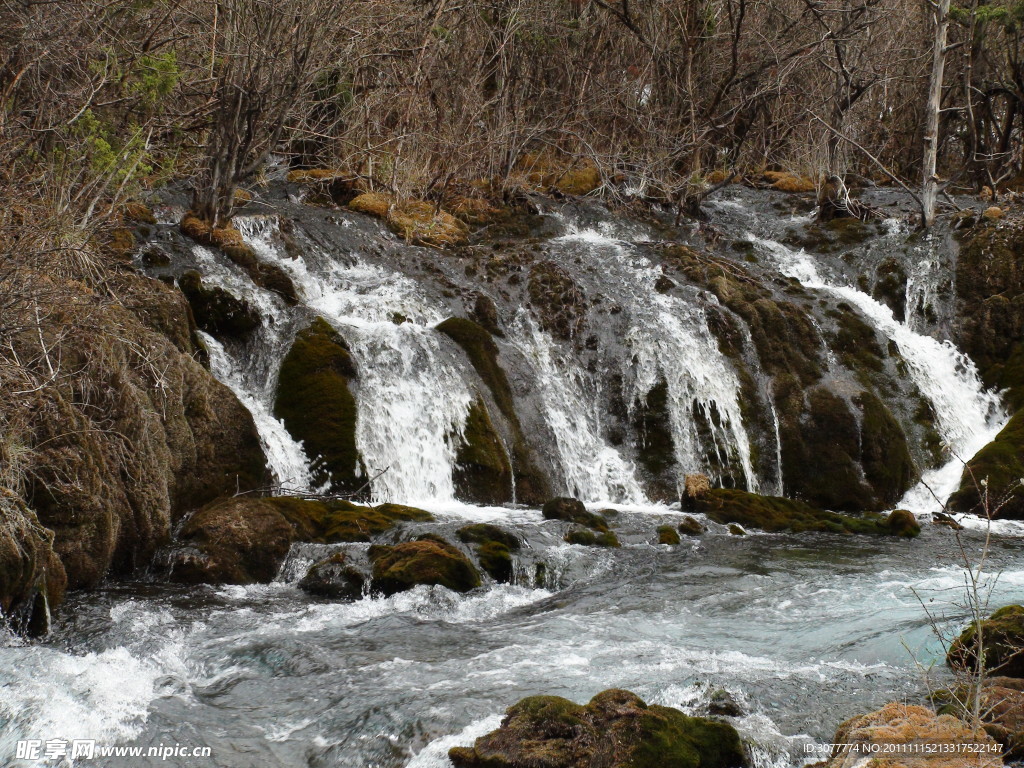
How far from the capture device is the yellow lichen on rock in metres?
23.7

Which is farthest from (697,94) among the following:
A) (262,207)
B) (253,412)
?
(253,412)

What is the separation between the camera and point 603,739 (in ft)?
15.9

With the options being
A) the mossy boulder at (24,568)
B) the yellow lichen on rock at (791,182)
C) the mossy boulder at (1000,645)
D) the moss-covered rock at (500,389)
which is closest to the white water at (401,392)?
the moss-covered rock at (500,389)

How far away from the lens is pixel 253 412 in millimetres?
11508

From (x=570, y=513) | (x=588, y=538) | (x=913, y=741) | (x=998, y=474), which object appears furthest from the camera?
(x=998, y=474)

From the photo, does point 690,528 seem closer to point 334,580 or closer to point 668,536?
point 668,536

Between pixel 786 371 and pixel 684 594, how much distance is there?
7386 millimetres

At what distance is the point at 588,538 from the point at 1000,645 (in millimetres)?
5006

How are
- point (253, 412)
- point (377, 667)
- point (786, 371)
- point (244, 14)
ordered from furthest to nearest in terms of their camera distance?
point (786, 371) < point (244, 14) < point (253, 412) < point (377, 667)

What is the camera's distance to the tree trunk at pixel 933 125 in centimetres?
1948

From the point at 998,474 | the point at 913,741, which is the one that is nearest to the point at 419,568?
the point at 913,741

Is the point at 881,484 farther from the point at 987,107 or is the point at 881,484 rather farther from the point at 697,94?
the point at 987,107

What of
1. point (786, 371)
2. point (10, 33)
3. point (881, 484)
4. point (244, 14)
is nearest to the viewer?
point (10, 33)

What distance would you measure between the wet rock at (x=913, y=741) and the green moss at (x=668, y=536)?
20.3 ft
